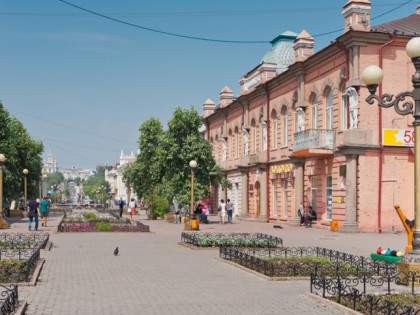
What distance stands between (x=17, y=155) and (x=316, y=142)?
27.2 metres

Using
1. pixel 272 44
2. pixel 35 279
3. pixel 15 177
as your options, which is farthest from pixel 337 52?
pixel 15 177

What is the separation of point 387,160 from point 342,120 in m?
3.11

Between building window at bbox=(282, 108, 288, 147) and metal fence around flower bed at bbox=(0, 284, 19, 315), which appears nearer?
metal fence around flower bed at bbox=(0, 284, 19, 315)

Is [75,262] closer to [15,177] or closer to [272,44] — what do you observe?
[15,177]

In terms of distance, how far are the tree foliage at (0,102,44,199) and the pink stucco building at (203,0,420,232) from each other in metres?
17.5

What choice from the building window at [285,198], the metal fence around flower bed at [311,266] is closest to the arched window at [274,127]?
the building window at [285,198]

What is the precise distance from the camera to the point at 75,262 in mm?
15023

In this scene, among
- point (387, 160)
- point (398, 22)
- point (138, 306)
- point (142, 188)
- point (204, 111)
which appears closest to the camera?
point (138, 306)

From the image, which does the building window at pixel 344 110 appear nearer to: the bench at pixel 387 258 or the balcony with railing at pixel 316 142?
the balcony with railing at pixel 316 142

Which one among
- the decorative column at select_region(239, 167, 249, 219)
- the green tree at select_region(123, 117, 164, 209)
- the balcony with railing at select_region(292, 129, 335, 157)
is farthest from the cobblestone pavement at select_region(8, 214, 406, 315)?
the green tree at select_region(123, 117, 164, 209)

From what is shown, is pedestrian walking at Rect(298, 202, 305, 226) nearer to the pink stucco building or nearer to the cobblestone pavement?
the pink stucco building

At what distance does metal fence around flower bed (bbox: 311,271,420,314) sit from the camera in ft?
26.8

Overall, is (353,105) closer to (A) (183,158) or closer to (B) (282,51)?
(A) (183,158)

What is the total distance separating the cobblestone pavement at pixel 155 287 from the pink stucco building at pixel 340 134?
9805 mm
